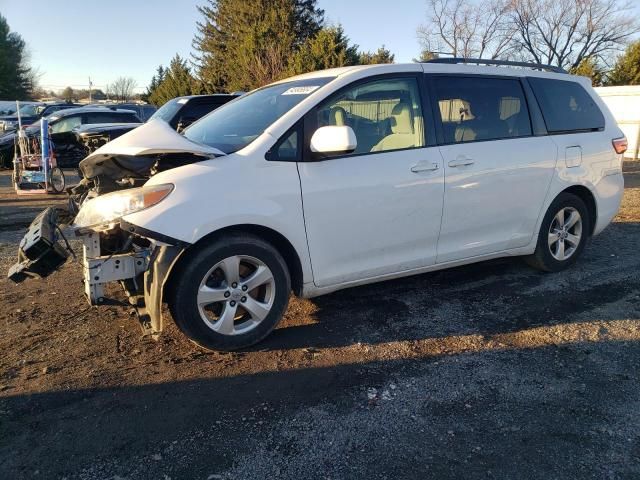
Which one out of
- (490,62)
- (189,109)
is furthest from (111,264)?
(189,109)

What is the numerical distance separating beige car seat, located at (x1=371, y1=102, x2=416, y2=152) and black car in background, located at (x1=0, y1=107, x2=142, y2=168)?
10.6m

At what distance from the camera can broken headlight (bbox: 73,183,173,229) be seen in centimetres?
324

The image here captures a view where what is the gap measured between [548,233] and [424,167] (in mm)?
1763

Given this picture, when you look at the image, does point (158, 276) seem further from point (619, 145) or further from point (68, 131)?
point (68, 131)

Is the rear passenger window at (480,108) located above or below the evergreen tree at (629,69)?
below

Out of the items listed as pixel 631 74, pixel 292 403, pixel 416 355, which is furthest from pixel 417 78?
pixel 631 74

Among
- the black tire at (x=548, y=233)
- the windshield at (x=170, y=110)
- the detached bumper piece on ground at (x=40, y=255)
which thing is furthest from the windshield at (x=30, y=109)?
the black tire at (x=548, y=233)

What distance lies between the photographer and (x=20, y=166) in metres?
10.9

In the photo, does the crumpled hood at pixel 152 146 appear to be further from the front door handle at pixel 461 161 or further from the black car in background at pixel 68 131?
the black car in background at pixel 68 131

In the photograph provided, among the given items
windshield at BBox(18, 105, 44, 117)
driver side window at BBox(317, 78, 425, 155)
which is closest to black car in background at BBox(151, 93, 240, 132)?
driver side window at BBox(317, 78, 425, 155)

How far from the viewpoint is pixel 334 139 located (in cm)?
354

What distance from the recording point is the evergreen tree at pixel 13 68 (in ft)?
175

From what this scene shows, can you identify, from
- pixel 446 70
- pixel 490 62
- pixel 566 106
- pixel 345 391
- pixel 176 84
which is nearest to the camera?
pixel 345 391

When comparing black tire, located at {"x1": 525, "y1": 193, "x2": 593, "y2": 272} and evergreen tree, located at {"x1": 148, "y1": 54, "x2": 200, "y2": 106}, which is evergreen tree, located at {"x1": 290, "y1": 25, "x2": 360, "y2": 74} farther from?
black tire, located at {"x1": 525, "y1": 193, "x2": 593, "y2": 272}
